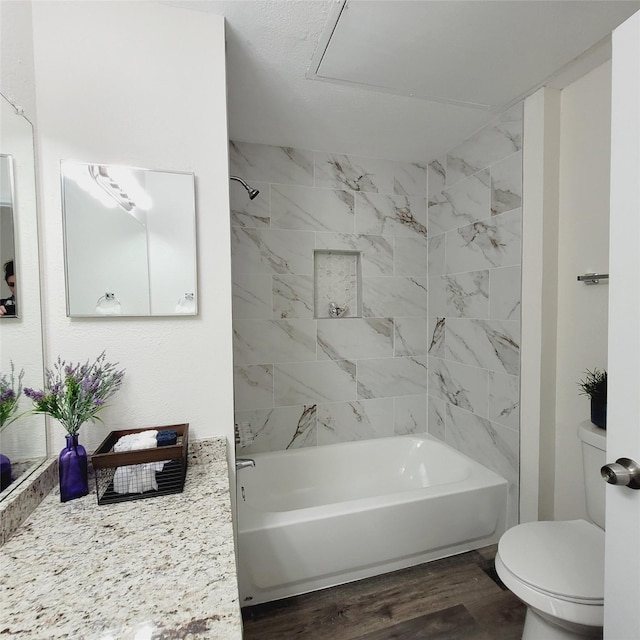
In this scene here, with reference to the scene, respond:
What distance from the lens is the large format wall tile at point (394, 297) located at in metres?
2.62

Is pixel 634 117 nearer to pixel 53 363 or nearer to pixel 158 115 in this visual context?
pixel 158 115

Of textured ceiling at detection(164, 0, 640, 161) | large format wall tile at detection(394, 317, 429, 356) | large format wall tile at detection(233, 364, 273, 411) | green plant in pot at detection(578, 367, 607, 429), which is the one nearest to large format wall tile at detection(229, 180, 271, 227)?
textured ceiling at detection(164, 0, 640, 161)

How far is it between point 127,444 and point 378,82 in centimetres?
190

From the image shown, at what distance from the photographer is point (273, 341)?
7.98ft

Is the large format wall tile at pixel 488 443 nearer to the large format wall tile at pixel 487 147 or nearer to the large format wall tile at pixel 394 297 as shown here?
the large format wall tile at pixel 394 297

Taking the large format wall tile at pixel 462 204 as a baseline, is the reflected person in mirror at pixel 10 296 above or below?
below

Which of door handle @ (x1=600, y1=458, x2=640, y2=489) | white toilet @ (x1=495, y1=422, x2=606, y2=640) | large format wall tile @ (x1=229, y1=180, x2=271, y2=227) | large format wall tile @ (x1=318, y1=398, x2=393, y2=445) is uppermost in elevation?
large format wall tile @ (x1=229, y1=180, x2=271, y2=227)

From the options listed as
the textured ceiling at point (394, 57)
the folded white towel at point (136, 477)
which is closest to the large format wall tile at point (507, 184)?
the textured ceiling at point (394, 57)

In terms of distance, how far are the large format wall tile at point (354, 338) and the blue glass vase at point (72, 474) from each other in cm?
163

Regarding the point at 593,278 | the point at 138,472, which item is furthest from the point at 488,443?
the point at 138,472

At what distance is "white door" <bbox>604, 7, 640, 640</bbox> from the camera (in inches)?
32.4

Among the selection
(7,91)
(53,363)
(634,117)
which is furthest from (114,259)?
(634,117)

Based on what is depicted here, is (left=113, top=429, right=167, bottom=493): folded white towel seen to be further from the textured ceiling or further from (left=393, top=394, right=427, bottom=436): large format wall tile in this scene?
(left=393, top=394, right=427, bottom=436): large format wall tile

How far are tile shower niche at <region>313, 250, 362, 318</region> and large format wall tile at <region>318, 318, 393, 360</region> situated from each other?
69 millimetres
